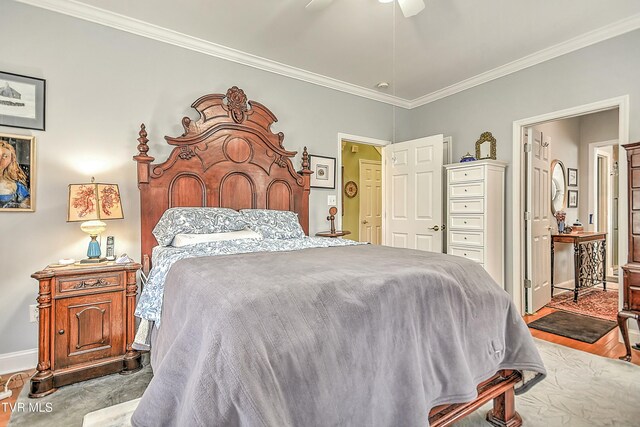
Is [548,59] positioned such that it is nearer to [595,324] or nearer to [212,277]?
[595,324]

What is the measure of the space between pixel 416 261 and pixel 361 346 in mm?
675

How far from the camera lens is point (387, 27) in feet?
9.40

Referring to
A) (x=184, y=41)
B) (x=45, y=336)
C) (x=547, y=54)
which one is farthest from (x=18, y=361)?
(x=547, y=54)

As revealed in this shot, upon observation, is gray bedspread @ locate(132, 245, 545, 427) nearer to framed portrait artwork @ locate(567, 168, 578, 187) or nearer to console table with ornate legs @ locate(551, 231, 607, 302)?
console table with ornate legs @ locate(551, 231, 607, 302)

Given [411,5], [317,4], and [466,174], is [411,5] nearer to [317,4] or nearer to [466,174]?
[317,4]

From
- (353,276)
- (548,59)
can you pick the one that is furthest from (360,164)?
(353,276)

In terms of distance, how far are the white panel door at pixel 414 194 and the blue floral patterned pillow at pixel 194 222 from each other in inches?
87.7

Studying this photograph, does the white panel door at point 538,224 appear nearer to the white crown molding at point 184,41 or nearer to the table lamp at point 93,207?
the white crown molding at point 184,41

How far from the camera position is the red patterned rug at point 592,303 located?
12.2ft

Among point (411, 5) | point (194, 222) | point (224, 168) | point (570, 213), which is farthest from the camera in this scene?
point (570, 213)

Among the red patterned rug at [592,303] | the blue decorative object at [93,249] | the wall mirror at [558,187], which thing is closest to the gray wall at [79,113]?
the blue decorative object at [93,249]

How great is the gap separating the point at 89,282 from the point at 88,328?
0.31 metres

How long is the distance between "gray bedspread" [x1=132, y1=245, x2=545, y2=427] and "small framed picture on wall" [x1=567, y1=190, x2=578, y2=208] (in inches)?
168

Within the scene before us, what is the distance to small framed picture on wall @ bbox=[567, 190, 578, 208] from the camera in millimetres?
4973
